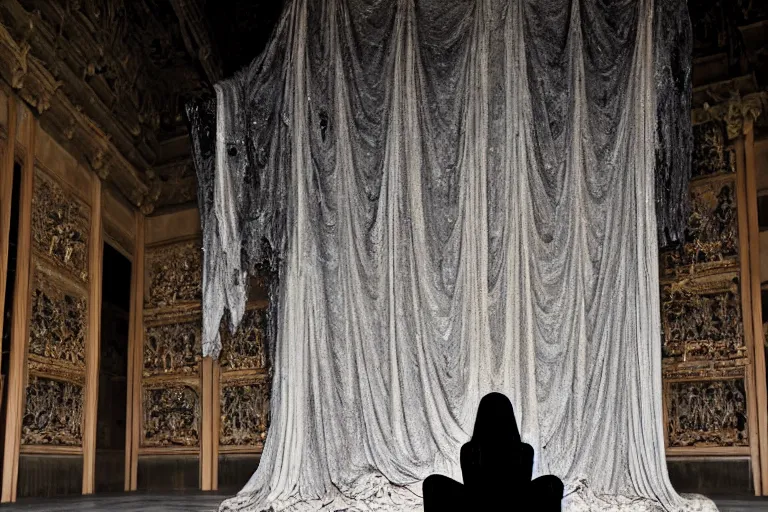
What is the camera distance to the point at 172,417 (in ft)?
28.6

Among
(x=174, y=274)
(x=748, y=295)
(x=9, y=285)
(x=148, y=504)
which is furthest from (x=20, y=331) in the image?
(x=748, y=295)

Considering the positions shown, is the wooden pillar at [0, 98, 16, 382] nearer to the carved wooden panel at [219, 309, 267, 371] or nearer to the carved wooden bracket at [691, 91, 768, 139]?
the carved wooden panel at [219, 309, 267, 371]

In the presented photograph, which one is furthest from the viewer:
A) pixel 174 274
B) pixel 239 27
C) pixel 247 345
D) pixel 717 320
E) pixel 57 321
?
pixel 239 27

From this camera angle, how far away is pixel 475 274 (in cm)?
627

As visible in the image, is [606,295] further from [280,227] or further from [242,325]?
[242,325]

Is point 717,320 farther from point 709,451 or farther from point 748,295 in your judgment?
point 709,451

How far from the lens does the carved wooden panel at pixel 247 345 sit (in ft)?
27.9

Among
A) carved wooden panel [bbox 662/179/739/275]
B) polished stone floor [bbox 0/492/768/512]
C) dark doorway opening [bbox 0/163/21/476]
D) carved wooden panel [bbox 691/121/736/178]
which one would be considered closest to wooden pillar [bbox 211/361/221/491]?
polished stone floor [bbox 0/492/768/512]

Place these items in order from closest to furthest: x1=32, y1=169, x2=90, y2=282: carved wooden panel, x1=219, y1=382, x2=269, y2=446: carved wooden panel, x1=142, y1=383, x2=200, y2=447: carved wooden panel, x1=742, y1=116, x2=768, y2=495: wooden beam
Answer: x1=742, y1=116, x2=768, y2=495: wooden beam < x1=32, y1=169, x2=90, y2=282: carved wooden panel < x1=219, y1=382, x2=269, y2=446: carved wooden panel < x1=142, y1=383, x2=200, y2=447: carved wooden panel

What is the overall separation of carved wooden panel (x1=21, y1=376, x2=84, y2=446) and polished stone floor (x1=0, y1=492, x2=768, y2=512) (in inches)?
19.3

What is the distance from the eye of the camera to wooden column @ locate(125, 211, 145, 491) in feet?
28.4

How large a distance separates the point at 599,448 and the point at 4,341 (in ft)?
12.6

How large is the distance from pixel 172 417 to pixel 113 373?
0.66 meters

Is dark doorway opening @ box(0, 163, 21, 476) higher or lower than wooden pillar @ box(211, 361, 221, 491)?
higher
